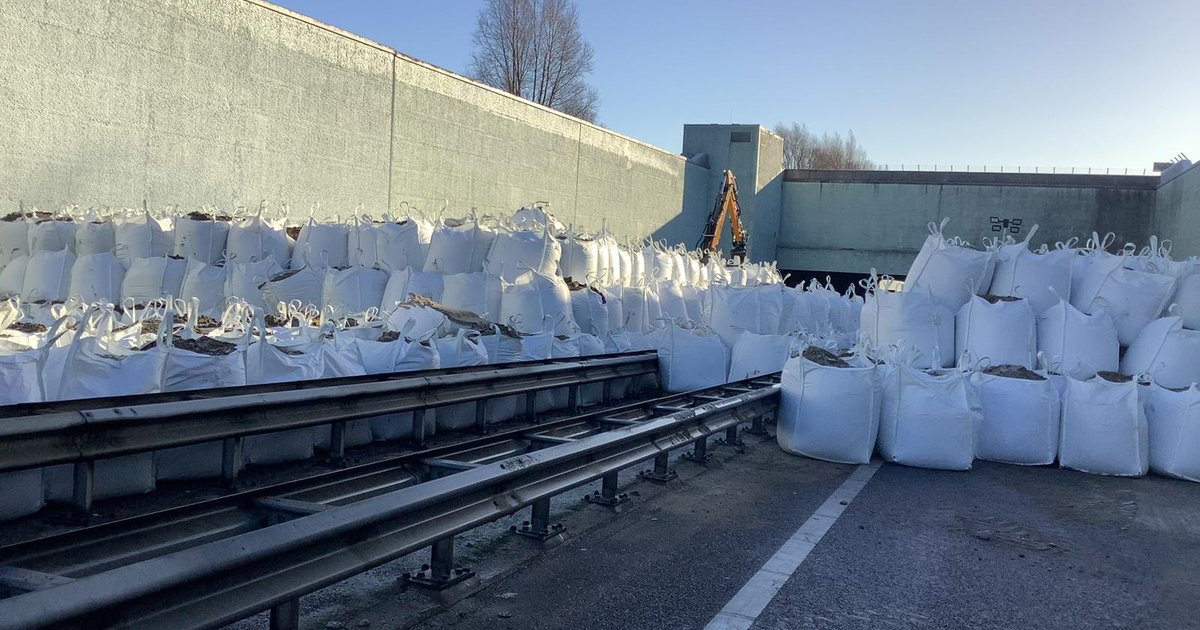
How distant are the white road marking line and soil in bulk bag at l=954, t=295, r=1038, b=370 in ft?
8.87

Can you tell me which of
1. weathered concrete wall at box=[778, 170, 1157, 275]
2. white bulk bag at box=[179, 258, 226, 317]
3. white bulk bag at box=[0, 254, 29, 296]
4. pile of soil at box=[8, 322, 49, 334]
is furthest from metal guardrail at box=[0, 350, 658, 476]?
weathered concrete wall at box=[778, 170, 1157, 275]

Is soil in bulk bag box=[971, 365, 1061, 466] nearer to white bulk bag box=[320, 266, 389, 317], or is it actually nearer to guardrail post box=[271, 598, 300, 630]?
white bulk bag box=[320, 266, 389, 317]

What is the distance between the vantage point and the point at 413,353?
22.2 feet

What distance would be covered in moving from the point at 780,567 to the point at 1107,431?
392cm

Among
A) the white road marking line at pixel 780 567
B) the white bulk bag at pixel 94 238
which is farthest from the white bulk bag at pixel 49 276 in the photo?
the white road marking line at pixel 780 567

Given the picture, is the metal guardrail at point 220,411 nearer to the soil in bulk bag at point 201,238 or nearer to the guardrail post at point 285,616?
the guardrail post at point 285,616

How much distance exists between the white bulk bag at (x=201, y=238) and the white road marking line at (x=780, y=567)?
709 centimetres

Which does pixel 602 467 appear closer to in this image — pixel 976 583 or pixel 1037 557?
pixel 976 583

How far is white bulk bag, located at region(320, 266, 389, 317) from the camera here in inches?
355

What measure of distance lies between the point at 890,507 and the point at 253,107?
11578mm

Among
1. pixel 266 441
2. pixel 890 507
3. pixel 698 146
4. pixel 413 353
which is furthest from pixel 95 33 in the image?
pixel 698 146

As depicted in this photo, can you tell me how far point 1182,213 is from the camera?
22.5 m

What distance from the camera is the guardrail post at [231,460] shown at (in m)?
4.66

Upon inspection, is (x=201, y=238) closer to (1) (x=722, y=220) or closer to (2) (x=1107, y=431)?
(2) (x=1107, y=431)
